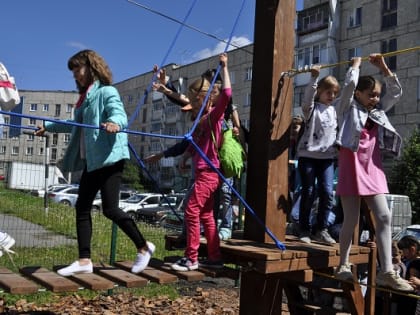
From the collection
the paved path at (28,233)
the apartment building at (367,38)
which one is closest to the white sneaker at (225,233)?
the paved path at (28,233)

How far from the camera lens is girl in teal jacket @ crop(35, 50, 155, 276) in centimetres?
333

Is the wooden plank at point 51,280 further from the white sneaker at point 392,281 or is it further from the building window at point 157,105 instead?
the building window at point 157,105

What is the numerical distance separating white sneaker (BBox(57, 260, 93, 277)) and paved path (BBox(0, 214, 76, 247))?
5.30 metres

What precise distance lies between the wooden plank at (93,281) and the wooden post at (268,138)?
129 centimetres

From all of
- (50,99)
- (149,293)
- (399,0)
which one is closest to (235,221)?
(149,293)

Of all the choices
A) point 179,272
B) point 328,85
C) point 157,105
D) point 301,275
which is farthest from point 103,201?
point 157,105

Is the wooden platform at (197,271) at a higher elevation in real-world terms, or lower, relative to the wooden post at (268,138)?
lower

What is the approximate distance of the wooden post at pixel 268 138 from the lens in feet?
12.8

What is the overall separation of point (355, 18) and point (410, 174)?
1101 centimetres

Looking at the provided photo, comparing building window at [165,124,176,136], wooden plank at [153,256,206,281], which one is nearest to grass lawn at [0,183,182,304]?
wooden plank at [153,256,206,281]

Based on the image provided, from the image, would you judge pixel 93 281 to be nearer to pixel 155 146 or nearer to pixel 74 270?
pixel 74 270

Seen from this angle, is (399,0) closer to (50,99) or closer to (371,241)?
(371,241)

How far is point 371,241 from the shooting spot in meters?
4.66

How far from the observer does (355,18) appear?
99.5 ft
